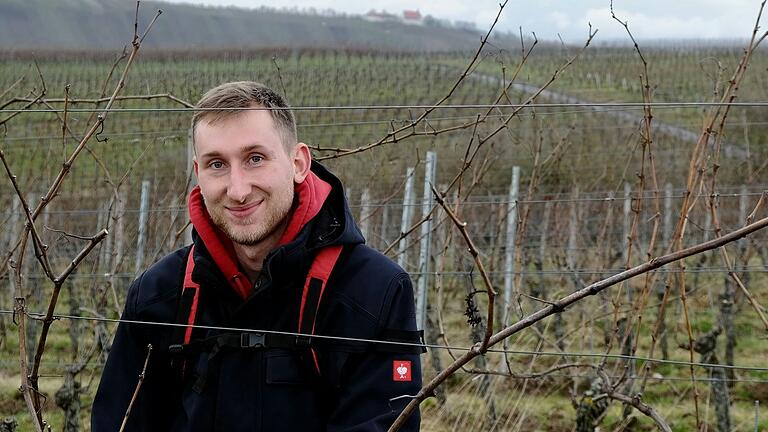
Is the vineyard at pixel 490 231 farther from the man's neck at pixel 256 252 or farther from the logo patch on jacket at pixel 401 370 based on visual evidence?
the man's neck at pixel 256 252

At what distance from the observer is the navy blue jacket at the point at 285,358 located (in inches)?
73.3

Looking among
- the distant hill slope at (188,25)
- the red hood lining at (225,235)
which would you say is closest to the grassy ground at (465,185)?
the red hood lining at (225,235)

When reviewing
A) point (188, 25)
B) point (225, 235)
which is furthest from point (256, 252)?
point (188, 25)

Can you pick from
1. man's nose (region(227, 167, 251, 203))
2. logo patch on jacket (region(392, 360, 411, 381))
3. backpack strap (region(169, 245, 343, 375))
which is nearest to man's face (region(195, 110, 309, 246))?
man's nose (region(227, 167, 251, 203))

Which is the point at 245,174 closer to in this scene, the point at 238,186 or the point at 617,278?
the point at 238,186

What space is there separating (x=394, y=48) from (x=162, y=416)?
74.7 feet

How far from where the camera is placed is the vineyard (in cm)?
308

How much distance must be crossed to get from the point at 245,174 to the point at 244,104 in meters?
0.15

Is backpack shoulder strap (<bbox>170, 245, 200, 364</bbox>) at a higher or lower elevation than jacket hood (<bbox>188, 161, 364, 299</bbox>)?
lower

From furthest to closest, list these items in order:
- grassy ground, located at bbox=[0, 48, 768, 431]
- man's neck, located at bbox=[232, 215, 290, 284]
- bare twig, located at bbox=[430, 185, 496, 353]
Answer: grassy ground, located at bbox=[0, 48, 768, 431] → man's neck, located at bbox=[232, 215, 290, 284] → bare twig, located at bbox=[430, 185, 496, 353]

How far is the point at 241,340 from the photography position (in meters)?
1.88

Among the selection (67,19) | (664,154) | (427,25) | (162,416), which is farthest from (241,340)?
(427,25)

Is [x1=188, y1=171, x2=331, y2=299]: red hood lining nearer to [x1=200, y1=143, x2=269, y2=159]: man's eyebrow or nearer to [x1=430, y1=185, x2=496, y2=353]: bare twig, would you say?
[x1=200, y1=143, x2=269, y2=159]: man's eyebrow

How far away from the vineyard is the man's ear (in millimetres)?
97
